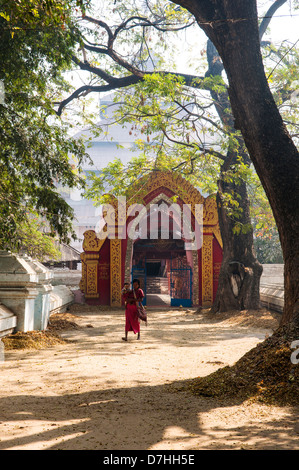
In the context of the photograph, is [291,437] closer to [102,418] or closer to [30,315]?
[102,418]

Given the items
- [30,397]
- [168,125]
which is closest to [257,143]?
[30,397]

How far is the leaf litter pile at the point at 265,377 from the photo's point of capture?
3.69m

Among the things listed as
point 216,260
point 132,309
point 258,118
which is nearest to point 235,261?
point 216,260

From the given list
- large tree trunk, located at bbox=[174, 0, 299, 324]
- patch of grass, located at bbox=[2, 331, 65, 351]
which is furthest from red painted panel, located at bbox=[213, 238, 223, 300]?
large tree trunk, located at bbox=[174, 0, 299, 324]

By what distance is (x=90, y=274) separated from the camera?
15047mm

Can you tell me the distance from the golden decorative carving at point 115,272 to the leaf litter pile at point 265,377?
10.6 metres

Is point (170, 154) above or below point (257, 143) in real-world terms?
above

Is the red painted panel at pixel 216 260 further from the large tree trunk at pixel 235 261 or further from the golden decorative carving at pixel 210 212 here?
the large tree trunk at pixel 235 261

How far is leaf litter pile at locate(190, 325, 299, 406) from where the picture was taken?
3688 mm

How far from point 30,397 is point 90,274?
441 inches

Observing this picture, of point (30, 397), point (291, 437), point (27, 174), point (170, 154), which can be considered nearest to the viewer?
point (291, 437)

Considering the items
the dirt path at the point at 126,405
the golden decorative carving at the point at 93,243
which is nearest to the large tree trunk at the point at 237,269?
the dirt path at the point at 126,405

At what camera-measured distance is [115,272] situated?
49.3ft

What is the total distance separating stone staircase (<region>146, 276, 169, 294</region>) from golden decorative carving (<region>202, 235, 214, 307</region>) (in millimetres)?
10455
